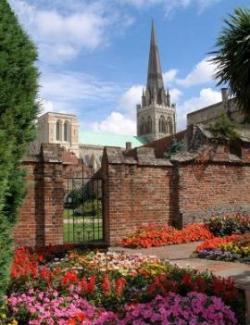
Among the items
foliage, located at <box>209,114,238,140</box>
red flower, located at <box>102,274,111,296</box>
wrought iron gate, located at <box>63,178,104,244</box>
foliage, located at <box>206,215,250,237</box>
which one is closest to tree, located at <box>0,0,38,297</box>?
red flower, located at <box>102,274,111,296</box>

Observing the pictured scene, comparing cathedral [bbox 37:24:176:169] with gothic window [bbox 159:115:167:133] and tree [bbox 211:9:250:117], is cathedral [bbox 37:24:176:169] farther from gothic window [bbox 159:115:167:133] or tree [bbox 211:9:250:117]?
tree [bbox 211:9:250:117]

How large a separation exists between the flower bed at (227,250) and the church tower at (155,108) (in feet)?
381

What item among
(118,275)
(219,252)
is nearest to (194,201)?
(219,252)

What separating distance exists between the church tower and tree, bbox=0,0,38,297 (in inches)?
4776

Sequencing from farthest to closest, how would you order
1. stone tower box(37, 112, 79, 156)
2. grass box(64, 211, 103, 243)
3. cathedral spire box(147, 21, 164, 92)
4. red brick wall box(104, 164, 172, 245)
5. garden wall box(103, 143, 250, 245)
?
cathedral spire box(147, 21, 164, 92) → stone tower box(37, 112, 79, 156) → grass box(64, 211, 103, 243) → garden wall box(103, 143, 250, 245) → red brick wall box(104, 164, 172, 245)

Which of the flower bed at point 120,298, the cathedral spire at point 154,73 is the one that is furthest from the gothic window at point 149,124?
the flower bed at point 120,298

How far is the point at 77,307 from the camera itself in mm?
5320

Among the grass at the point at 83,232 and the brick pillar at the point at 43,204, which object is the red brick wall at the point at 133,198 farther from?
the brick pillar at the point at 43,204

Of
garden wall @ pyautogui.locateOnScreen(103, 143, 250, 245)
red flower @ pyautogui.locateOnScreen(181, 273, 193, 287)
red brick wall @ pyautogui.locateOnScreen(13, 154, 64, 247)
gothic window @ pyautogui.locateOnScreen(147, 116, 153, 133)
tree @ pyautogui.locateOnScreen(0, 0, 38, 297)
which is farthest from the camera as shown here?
gothic window @ pyautogui.locateOnScreen(147, 116, 153, 133)

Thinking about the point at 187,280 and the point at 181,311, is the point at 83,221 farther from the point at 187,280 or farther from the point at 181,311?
the point at 181,311

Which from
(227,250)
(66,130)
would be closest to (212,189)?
(227,250)

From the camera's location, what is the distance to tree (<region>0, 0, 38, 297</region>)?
4.74 m

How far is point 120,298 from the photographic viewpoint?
18.3ft

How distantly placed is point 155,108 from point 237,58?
118655mm
